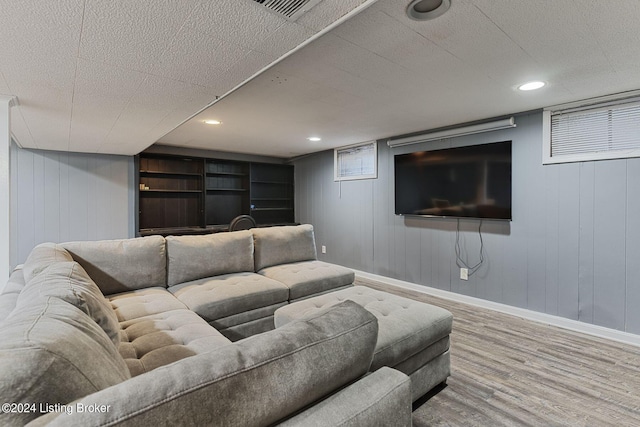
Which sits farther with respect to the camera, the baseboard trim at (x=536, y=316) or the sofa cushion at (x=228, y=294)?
the baseboard trim at (x=536, y=316)

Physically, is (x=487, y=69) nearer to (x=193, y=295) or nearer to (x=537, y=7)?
(x=537, y=7)

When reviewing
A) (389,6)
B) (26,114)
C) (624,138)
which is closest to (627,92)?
(624,138)

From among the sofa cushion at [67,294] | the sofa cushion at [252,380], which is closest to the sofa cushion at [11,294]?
the sofa cushion at [67,294]

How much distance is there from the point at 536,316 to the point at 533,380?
130 centimetres

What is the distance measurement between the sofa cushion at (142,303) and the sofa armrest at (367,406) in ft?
5.12

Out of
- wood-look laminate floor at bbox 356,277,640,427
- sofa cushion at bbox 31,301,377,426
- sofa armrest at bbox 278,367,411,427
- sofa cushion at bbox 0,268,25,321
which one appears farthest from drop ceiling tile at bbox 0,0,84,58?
wood-look laminate floor at bbox 356,277,640,427

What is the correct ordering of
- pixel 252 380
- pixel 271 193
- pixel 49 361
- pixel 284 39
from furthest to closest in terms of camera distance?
pixel 271 193, pixel 284 39, pixel 252 380, pixel 49 361

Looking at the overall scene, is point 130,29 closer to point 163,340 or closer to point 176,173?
point 163,340

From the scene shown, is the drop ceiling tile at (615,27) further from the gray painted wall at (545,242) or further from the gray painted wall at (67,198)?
the gray painted wall at (67,198)

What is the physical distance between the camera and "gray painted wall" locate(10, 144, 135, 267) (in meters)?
4.12

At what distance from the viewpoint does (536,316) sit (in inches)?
124

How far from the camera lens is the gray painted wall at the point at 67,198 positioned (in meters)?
4.12

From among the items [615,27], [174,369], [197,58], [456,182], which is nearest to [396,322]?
[174,369]

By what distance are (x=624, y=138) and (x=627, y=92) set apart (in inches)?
15.0
